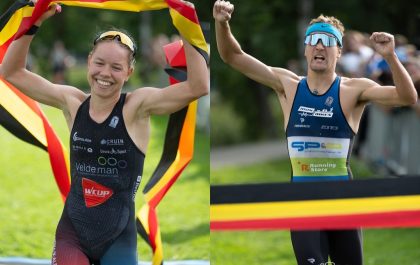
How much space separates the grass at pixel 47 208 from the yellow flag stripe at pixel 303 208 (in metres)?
3.01

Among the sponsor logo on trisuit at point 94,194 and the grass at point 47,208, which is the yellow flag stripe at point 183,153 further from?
the sponsor logo on trisuit at point 94,194

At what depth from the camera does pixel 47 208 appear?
12.1 meters

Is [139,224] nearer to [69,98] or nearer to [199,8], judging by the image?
[69,98]

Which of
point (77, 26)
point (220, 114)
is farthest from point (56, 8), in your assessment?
point (77, 26)

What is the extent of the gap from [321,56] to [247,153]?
1818cm

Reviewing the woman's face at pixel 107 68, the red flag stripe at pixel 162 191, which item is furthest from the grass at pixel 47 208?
the woman's face at pixel 107 68

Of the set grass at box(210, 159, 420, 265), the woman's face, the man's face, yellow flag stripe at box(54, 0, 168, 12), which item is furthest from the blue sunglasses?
grass at box(210, 159, 420, 265)

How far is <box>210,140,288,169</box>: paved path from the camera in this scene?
73.2ft

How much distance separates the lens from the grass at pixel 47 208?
31.2 ft

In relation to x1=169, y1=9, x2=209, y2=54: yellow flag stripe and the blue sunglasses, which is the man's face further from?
x1=169, y1=9, x2=209, y2=54: yellow flag stripe

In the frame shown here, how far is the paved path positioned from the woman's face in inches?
597

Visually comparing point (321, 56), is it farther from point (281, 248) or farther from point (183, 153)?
point (281, 248)

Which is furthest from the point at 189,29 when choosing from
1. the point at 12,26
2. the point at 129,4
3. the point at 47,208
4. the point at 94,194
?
the point at 47,208

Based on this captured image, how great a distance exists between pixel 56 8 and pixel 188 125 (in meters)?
2.13
